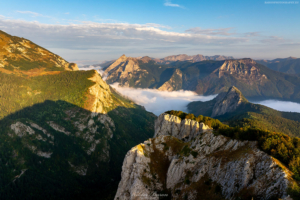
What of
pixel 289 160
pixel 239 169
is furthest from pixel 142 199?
pixel 289 160

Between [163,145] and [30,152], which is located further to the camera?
[30,152]

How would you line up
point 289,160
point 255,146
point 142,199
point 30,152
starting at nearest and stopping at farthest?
point 289,160 → point 255,146 → point 142,199 → point 30,152

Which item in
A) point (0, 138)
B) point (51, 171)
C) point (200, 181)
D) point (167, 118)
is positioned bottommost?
point (51, 171)

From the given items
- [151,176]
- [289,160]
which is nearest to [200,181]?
[151,176]

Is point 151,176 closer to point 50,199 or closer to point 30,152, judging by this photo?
point 50,199

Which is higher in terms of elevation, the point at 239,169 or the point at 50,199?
the point at 239,169

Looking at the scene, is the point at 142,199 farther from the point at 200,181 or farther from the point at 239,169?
the point at 239,169

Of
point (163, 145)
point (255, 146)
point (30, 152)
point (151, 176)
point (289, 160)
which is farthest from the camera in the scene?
point (30, 152)
